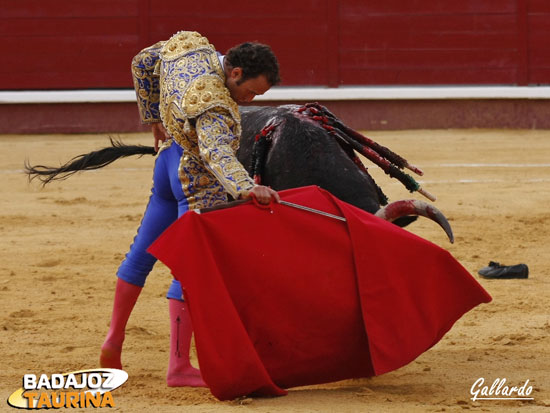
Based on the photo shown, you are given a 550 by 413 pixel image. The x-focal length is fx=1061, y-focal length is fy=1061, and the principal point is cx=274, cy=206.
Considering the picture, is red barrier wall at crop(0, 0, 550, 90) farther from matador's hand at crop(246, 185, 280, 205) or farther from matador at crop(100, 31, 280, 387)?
matador's hand at crop(246, 185, 280, 205)

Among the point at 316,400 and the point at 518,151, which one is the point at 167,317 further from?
the point at 518,151

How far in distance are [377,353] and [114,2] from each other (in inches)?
285

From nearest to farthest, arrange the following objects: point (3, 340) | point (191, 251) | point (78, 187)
Answer: 1. point (191, 251)
2. point (3, 340)
3. point (78, 187)

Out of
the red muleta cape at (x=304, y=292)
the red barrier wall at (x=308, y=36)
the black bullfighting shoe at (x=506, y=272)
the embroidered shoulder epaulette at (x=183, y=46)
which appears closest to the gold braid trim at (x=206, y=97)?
the embroidered shoulder epaulette at (x=183, y=46)

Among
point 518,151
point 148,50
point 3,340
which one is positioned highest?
point 148,50

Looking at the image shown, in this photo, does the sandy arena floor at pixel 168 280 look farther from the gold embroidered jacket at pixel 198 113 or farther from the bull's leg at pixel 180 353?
the gold embroidered jacket at pixel 198 113

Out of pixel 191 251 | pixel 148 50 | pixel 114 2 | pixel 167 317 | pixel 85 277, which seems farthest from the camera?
pixel 114 2

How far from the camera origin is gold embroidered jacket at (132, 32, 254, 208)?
2.37m

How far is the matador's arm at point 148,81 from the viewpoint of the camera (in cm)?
271

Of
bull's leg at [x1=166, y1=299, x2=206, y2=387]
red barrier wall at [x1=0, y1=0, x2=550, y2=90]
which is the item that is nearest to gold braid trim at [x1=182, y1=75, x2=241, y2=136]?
bull's leg at [x1=166, y1=299, x2=206, y2=387]

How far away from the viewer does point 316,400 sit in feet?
7.77

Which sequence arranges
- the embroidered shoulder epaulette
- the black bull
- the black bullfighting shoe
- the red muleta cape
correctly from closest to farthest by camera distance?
the red muleta cape
the embroidered shoulder epaulette
the black bull
the black bullfighting shoe

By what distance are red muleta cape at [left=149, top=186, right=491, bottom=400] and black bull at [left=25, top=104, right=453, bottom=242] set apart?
0.51 m

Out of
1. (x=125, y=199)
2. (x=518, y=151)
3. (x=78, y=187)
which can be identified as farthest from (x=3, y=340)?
(x=518, y=151)
